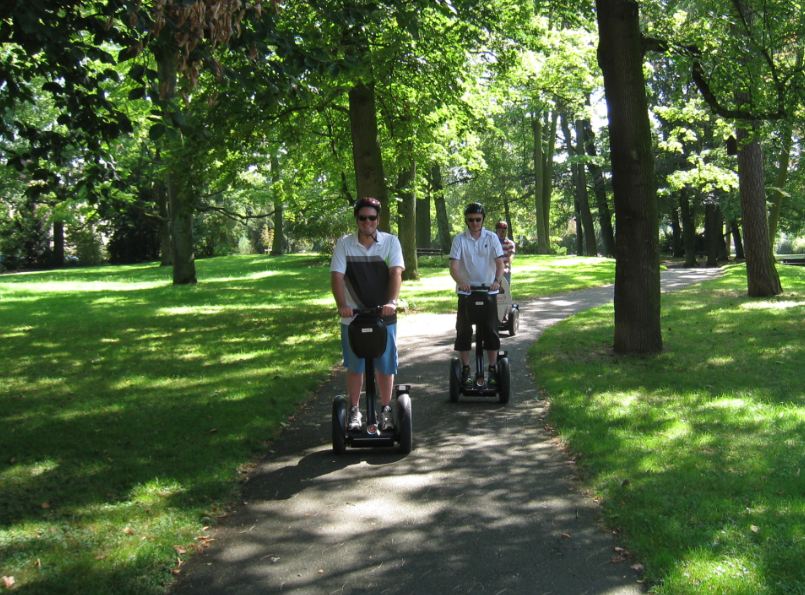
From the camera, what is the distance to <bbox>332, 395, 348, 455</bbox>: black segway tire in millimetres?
6387

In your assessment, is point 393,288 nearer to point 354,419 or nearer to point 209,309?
point 354,419

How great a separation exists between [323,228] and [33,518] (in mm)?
30095

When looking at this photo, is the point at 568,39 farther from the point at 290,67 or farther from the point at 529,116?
the point at 529,116

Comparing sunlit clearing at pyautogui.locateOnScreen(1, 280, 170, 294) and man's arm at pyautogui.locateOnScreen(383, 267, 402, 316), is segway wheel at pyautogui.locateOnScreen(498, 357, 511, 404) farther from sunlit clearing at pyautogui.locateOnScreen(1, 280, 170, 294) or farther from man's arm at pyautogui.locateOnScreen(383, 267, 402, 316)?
sunlit clearing at pyautogui.locateOnScreen(1, 280, 170, 294)

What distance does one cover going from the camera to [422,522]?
16.3 feet

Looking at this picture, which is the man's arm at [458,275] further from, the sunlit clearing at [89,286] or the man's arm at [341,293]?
the sunlit clearing at [89,286]

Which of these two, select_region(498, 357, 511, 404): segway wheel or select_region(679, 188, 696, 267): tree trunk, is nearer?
select_region(498, 357, 511, 404): segway wheel

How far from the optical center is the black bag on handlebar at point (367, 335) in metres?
6.14

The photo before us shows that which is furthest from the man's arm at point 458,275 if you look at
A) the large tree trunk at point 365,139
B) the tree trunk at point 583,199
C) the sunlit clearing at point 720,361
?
the tree trunk at point 583,199

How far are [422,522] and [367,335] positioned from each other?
174cm

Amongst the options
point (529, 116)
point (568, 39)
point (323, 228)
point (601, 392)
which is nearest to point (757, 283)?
point (568, 39)

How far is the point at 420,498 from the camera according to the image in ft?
17.8

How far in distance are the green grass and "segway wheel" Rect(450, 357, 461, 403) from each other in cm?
108

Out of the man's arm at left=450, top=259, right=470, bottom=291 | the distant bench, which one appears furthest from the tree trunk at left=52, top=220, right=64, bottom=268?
the man's arm at left=450, top=259, right=470, bottom=291
